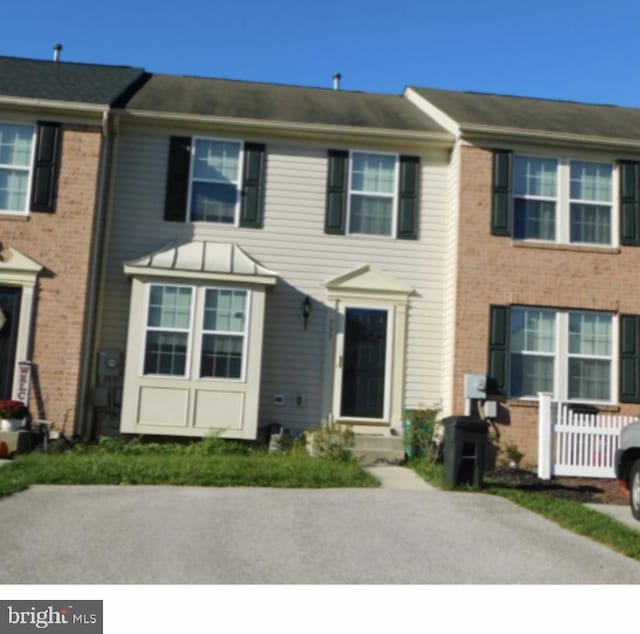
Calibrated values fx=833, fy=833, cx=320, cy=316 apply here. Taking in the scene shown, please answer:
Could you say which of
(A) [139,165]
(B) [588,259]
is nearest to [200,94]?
(A) [139,165]

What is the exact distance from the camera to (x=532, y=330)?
13406 millimetres

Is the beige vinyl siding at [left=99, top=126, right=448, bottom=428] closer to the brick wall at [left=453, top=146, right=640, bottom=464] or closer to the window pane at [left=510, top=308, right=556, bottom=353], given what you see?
the brick wall at [left=453, top=146, right=640, bottom=464]

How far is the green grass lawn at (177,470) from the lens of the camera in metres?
9.84

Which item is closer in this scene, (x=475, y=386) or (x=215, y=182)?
(x=475, y=386)

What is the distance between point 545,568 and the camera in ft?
21.3

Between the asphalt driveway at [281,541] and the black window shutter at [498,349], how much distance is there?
3849 millimetres

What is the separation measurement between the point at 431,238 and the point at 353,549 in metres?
8.04

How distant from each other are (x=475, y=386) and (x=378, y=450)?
5.89 feet

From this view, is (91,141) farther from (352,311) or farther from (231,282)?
(352,311)

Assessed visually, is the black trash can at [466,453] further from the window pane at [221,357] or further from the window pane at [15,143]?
Answer: the window pane at [15,143]

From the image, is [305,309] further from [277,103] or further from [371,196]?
[277,103]

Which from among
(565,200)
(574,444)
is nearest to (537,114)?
(565,200)

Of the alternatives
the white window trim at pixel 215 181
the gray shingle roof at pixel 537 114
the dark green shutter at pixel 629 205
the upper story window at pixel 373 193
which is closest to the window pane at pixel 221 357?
the white window trim at pixel 215 181

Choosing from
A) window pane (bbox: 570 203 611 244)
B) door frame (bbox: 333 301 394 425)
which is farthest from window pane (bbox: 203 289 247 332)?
window pane (bbox: 570 203 611 244)
